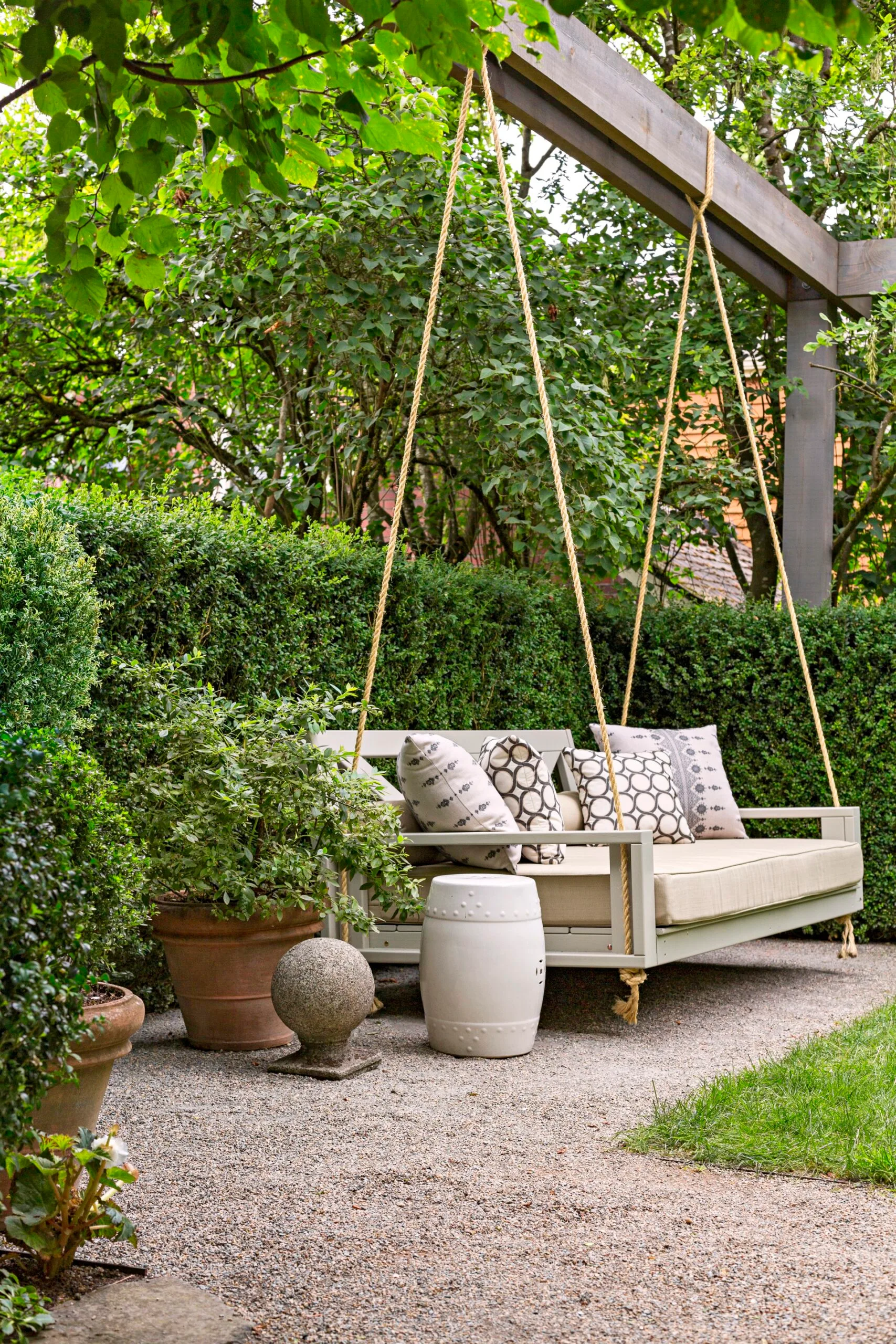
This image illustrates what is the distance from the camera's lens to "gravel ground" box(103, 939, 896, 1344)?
6.63 ft

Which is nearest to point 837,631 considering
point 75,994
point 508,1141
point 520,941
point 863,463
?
point 863,463

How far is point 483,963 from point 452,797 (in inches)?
26.8

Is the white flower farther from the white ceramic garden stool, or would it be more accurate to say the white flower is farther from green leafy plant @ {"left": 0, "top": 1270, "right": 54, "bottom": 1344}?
the white ceramic garden stool

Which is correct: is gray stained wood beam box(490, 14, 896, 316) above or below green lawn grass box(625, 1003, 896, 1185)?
above

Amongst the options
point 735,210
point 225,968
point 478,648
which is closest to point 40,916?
point 225,968

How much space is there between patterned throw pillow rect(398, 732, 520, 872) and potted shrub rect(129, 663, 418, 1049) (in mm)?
230

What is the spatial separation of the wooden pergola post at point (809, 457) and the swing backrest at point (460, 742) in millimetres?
1635

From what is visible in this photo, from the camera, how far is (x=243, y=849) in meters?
3.81

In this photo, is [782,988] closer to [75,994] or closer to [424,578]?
[424,578]

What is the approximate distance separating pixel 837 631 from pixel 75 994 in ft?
16.6

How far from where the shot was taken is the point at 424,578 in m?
5.57

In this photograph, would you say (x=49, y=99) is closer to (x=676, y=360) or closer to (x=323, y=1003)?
(x=323, y=1003)

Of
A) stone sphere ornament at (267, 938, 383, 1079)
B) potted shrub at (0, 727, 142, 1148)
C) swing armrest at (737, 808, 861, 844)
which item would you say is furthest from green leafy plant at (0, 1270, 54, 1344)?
swing armrest at (737, 808, 861, 844)

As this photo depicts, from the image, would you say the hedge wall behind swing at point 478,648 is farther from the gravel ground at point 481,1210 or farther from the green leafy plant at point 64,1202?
the green leafy plant at point 64,1202
